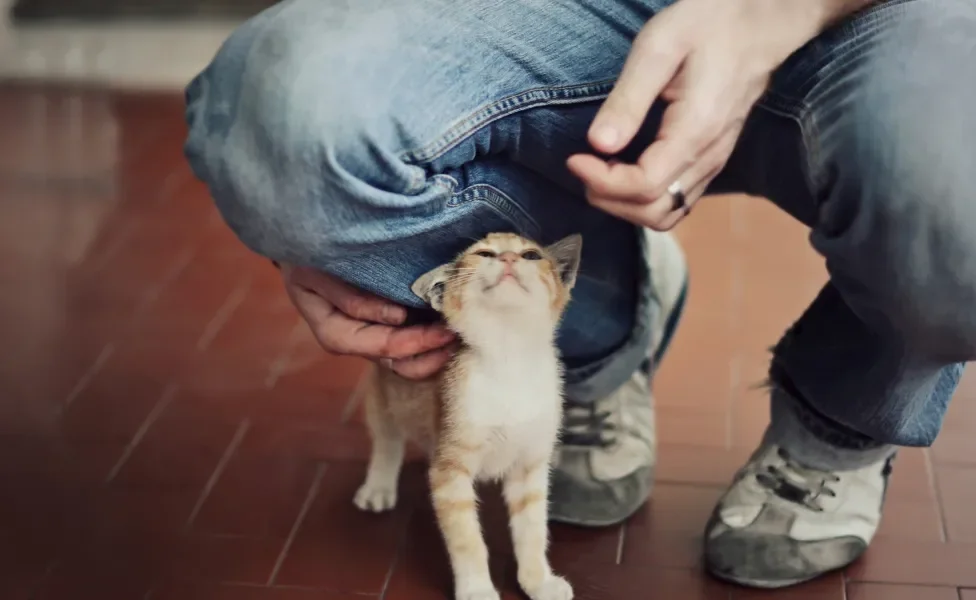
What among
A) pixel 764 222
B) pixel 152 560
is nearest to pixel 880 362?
pixel 152 560

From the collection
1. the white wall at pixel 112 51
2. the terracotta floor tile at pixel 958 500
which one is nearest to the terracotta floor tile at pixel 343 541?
the terracotta floor tile at pixel 958 500

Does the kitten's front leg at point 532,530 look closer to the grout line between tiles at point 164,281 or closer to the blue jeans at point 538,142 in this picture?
the blue jeans at point 538,142

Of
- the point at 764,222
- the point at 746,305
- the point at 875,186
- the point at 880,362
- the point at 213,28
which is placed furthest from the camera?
the point at 213,28

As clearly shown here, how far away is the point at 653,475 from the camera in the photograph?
1403 millimetres

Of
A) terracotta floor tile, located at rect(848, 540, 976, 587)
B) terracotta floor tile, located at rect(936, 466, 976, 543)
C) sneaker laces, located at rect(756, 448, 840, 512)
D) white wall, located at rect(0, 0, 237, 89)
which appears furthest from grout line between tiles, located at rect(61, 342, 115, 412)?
white wall, located at rect(0, 0, 237, 89)

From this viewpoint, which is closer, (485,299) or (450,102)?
(450,102)

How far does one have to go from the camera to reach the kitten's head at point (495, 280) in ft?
3.67

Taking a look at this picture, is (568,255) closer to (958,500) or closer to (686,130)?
(686,130)

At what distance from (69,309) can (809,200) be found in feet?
4.34

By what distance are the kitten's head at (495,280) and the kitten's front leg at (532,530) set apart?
0.65ft

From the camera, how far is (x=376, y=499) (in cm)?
137

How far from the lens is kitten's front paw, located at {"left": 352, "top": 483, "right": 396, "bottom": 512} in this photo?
4.50 ft

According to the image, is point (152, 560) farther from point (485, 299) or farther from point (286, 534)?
point (485, 299)

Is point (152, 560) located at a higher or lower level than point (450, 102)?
lower
